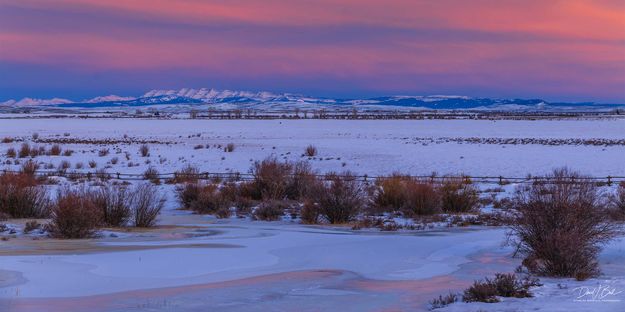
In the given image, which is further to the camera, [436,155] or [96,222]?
[436,155]

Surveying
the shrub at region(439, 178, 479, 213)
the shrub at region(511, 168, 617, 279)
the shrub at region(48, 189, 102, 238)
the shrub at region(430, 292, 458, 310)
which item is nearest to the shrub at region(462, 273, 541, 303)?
the shrub at region(430, 292, 458, 310)

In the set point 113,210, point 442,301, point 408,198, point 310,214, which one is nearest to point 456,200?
point 408,198

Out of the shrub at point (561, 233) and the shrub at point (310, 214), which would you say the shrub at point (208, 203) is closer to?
the shrub at point (310, 214)

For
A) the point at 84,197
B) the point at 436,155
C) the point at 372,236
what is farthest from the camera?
the point at 436,155

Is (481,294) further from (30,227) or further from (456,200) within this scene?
(456,200)

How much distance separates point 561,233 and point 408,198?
8.70 metres

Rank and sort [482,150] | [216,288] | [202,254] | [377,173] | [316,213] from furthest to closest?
[482,150], [377,173], [316,213], [202,254], [216,288]

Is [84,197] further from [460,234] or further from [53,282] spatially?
[460,234]

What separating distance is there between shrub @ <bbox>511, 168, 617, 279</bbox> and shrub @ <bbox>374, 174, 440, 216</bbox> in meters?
6.32

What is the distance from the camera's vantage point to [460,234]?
1541 cm

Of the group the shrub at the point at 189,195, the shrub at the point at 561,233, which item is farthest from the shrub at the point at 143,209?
the shrub at the point at 561,233

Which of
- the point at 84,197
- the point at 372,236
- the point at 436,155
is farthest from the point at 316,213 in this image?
the point at 436,155

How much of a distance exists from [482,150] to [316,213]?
33.2 meters

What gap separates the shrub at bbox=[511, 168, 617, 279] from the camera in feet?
34.3
